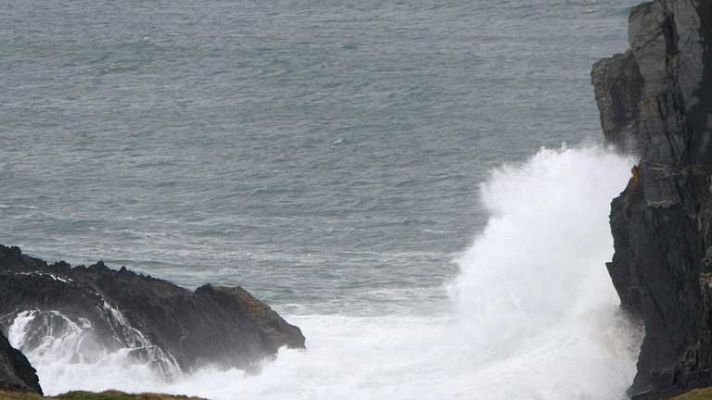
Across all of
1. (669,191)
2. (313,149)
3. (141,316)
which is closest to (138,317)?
(141,316)

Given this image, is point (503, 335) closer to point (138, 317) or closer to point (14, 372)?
point (138, 317)

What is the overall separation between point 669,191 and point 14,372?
74.9ft

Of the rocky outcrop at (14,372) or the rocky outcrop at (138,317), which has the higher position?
the rocky outcrop at (138,317)

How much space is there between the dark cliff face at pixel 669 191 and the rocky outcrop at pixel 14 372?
67.8 ft

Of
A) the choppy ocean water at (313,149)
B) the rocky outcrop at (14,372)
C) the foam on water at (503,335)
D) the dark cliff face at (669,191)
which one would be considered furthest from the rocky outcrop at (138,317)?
the dark cliff face at (669,191)

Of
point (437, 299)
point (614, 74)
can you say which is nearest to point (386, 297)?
point (437, 299)

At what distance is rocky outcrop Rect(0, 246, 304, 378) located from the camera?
74.2 meters

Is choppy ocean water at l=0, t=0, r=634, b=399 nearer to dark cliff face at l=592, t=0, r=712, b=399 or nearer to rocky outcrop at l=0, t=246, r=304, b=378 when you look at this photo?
rocky outcrop at l=0, t=246, r=304, b=378

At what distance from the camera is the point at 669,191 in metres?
67.1

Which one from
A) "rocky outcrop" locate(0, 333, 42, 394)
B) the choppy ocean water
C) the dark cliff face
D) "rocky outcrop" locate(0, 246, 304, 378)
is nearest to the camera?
"rocky outcrop" locate(0, 333, 42, 394)

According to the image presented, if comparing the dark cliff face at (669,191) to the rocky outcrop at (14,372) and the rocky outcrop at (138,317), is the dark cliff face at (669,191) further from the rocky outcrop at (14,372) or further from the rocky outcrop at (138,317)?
the rocky outcrop at (14,372)

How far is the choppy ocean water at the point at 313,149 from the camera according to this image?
271 ft

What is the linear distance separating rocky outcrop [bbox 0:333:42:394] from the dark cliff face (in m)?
20.7

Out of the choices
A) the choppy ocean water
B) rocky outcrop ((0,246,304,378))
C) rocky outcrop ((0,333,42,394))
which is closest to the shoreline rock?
rocky outcrop ((0,246,304,378))
